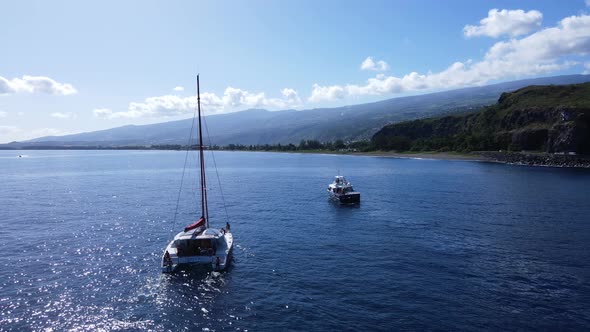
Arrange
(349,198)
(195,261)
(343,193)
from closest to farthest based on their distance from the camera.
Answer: (195,261) < (349,198) < (343,193)

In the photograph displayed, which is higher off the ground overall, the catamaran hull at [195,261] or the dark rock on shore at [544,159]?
the dark rock on shore at [544,159]

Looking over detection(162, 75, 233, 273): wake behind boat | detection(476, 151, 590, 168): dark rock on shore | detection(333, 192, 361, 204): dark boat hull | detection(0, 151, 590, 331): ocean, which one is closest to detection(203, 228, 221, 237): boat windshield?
detection(162, 75, 233, 273): wake behind boat

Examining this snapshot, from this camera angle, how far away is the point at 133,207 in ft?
278

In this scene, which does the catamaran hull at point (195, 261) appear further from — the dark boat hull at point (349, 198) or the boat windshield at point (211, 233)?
the dark boat hull at point (349, 198)

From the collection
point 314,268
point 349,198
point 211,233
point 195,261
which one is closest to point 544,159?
point 349,198

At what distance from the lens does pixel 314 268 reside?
44.3 m

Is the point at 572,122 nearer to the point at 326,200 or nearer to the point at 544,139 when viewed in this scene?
the point at 544,139

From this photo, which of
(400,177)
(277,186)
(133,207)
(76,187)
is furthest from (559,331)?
(76,187)

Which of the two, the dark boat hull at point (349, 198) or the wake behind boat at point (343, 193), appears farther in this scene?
the wake behind boat at point (343, 193)

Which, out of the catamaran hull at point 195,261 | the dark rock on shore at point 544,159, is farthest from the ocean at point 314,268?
the dark rock on shore at point 544,159

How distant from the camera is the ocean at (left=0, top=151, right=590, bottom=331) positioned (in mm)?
32594

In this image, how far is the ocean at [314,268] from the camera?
32594 millimetres

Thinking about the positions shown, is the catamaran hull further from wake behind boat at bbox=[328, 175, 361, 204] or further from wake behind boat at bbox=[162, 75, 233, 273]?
wake behind boat at bbox=[328, 175, 361, 204]

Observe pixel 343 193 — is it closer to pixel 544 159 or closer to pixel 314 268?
pixel 314 268
